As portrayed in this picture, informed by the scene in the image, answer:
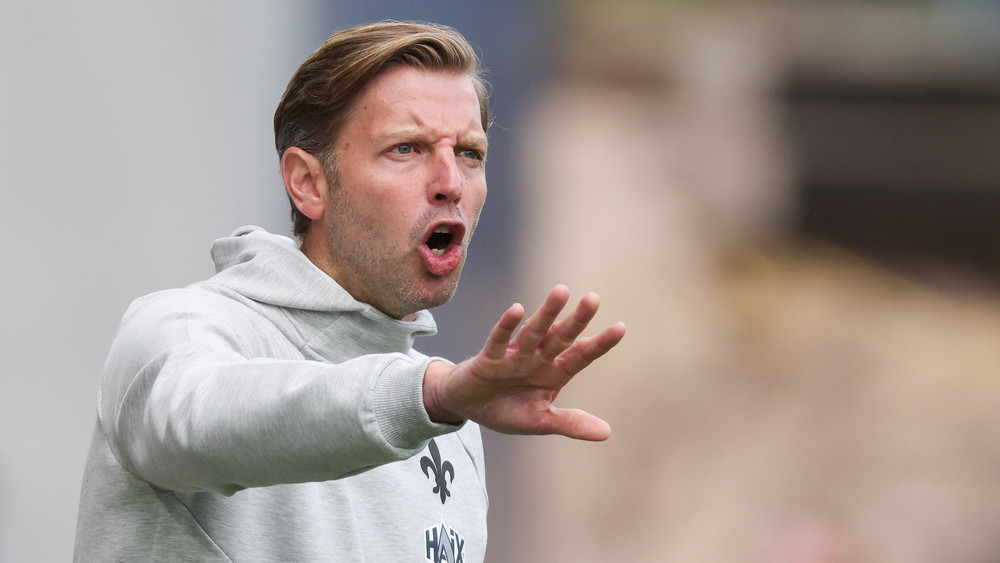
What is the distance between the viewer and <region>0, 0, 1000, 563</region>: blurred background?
139 inches

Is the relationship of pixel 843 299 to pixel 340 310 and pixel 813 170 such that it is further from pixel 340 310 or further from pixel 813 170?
pixel 340 310

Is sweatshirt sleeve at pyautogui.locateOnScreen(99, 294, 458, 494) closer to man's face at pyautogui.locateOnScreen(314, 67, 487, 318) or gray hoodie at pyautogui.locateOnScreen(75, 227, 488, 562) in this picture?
gray hoodie at pyautogui.locateOnScreen(75, 227, 488, 562)

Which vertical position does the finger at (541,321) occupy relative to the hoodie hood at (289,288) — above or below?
above

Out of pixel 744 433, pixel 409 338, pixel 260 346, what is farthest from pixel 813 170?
pixel 260 346

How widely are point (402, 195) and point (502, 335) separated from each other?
0.80 metres

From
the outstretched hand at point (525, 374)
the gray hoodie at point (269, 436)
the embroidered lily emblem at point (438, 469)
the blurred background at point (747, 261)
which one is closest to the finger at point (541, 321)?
the outstretched hand at point (525, 374)

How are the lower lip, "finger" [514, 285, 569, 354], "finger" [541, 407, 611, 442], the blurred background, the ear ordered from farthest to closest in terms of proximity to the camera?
the blurred background, the ear, the lower lip, "finger" [541, 407, 611, 442], "finger" [514, 285, 569, 354]

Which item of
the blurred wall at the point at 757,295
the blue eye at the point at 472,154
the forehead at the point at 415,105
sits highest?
the forehead at the point at 415,105

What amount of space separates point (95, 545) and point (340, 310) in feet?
1.61

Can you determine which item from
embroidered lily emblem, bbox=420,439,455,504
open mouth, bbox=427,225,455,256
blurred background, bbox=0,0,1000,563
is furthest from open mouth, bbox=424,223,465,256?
blurred background, bbox=0,0,1000,563

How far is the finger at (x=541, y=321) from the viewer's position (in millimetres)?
984

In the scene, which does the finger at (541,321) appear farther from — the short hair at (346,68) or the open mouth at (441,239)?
the short hair at (346,68)

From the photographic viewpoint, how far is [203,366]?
1.18 meters

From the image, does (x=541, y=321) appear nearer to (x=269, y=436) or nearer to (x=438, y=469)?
(x=269, y=436)
